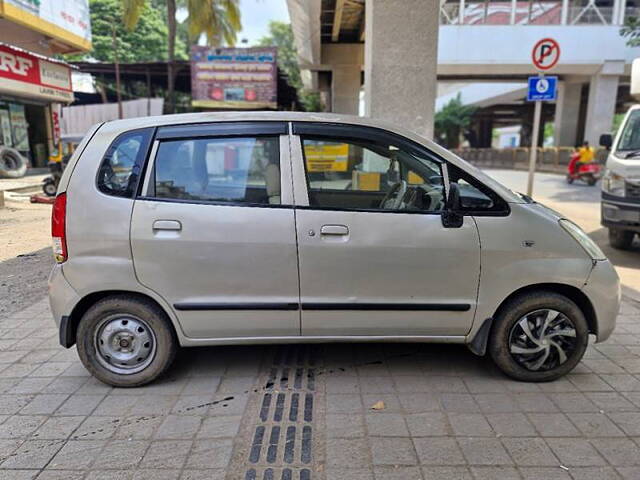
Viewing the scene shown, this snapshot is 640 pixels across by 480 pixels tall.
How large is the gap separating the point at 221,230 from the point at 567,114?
28324 mm

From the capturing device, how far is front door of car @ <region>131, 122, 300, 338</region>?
311 cm

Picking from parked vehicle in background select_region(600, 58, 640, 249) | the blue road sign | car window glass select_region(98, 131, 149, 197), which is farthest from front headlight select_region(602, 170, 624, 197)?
car window glass select_region(98, 131, 149, 197)

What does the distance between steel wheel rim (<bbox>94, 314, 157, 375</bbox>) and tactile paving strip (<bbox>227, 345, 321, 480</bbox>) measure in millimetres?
813

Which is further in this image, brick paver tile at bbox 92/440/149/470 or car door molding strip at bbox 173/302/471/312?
car door molding strip at bbox 173/302/471/312

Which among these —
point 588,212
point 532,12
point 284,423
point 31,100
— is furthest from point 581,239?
point 532,12

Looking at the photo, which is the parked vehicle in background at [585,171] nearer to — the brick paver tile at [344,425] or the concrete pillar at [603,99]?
the concrete pillar at [603,99]

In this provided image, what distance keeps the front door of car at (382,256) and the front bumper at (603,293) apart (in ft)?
2.62

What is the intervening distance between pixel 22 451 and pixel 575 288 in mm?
3551

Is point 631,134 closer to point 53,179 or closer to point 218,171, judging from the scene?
point 218,171

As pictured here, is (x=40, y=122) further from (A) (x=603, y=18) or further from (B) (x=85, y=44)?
(A) (x=603, y=18)

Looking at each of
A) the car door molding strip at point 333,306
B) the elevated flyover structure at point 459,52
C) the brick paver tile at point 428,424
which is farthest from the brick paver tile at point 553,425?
the elevated flyover structure at point 459,52

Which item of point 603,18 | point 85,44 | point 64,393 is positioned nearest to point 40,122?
point 85,44

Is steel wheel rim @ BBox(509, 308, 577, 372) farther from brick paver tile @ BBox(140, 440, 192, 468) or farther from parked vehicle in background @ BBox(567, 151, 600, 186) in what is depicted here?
parked vehicle in background @ BBox(567, 151, 600, 186)

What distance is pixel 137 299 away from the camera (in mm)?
3242
